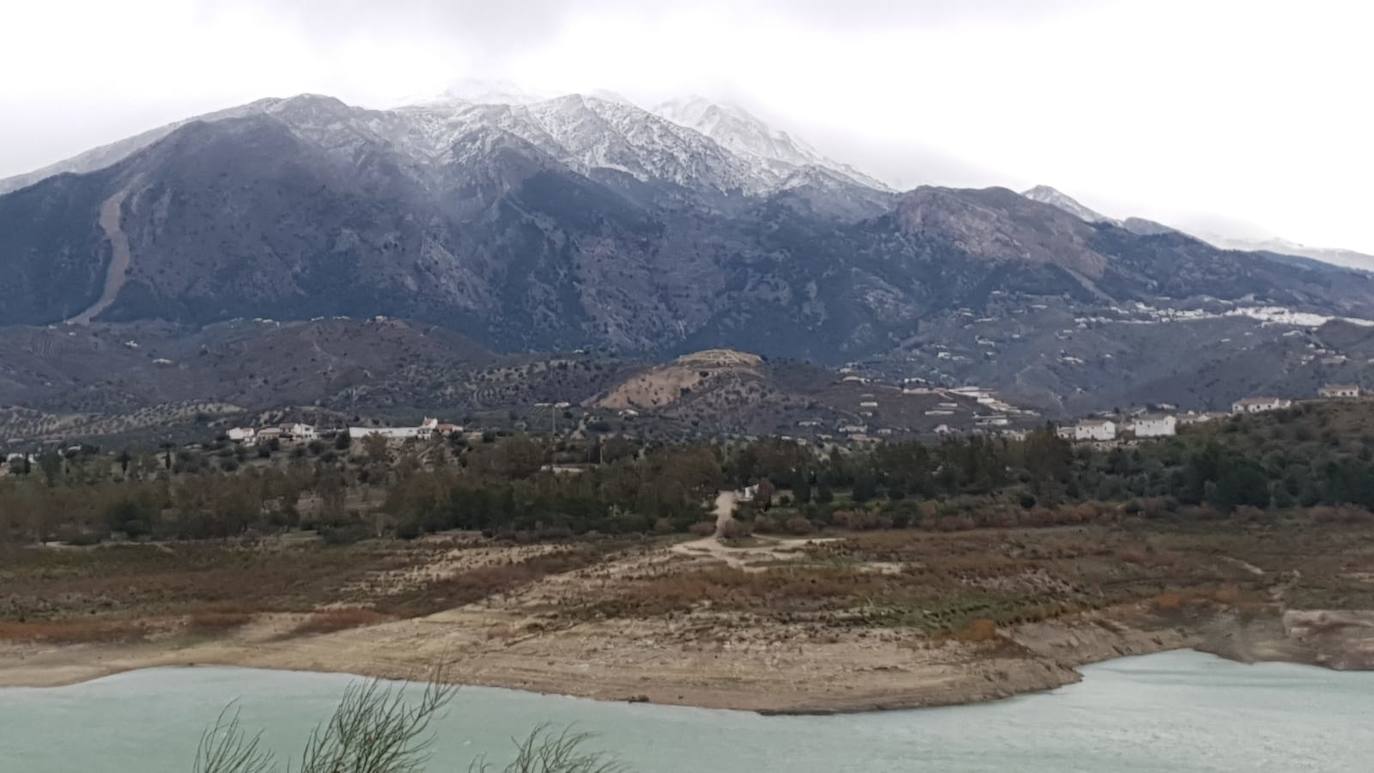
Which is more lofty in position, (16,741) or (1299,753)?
(16,741)

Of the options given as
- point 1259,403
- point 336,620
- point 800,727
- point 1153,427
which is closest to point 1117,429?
point 1153,427

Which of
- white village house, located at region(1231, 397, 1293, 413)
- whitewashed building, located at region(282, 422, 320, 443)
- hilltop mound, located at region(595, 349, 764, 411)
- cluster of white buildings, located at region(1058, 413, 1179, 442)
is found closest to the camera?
whitewashed building, located at region(282, 422, 320, 443)

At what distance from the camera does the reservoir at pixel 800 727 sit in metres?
32.0

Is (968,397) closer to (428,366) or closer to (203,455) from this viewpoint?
(428,366)

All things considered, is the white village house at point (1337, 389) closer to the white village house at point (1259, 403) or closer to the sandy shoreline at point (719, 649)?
the white village house at point (1259, 403)

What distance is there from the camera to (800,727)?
3647 cm

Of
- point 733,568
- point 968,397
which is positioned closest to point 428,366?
point 968,397

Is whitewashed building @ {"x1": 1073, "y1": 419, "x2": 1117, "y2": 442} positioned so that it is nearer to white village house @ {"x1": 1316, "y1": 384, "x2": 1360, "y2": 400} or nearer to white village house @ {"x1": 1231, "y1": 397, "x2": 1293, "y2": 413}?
white village house @ {"x1": 1231, "y1": 397, "x2": 1293, "y2": 413}

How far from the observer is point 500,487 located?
79.3 meters

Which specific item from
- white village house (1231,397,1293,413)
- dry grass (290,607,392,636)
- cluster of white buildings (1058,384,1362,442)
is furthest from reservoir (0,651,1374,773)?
white village house (1231,397,1293,413)

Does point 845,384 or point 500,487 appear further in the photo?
point 845,384

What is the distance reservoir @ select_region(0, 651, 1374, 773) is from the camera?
105 feet

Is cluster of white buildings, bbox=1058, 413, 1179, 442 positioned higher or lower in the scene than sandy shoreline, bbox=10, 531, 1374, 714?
lower

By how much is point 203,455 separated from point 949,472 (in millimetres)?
53526
